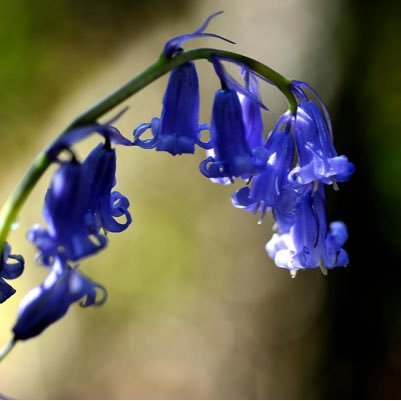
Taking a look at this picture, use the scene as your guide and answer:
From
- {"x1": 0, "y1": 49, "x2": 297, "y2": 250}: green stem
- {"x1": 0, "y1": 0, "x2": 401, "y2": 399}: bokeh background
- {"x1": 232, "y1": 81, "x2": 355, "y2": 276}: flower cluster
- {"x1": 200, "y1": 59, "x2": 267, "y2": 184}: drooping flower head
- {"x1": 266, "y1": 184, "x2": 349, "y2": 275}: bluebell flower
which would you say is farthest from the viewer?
{"x1": 0, "y1": 0, "x2": 401, "y2": 399}: bokeh background

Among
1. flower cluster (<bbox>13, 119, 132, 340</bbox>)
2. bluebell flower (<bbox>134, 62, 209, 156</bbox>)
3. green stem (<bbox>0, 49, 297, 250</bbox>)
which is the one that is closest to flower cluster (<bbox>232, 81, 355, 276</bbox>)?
bluebell flower (<bbox>134, 62, 209, 156</bbox>)

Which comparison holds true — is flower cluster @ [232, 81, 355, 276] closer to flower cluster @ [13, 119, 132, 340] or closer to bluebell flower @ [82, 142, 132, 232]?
bluebell flower @ [82, 142, 132, 232]

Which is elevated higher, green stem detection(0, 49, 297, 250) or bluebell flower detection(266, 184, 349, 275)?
green stem detection(0, 49, 297, 250)

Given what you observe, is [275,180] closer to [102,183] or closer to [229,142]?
[229,142]

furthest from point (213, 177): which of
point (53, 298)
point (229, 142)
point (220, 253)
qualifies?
point (220, 253)

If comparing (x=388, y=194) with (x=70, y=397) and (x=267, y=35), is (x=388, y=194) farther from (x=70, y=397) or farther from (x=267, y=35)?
(x=70, y=397)

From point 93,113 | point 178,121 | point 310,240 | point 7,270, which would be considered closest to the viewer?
point 93,113

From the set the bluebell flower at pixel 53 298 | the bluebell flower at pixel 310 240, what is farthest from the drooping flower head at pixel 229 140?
the bluebell flower at pixel 53 298
